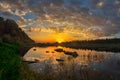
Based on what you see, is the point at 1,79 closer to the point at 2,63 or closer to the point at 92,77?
the point at 2,63

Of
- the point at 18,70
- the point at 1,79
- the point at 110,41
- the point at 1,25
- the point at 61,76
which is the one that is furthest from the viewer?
the point at 110,41

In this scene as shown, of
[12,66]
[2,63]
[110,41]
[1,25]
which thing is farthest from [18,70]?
[110,41]

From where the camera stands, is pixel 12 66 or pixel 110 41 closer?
pixel 12 66

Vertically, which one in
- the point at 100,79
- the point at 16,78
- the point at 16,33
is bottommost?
the point at 100,79

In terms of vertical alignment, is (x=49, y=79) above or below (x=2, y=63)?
below

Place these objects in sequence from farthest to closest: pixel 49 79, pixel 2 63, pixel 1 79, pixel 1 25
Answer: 1. pixel 1 25
2. pixel 49 79
3. pixel 2 63
4. pixel 1 79

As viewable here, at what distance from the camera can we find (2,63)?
1642 centimetres

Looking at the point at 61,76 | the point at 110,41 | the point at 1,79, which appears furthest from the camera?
the point at 110,41

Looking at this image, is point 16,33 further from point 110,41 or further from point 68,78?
point 68,78

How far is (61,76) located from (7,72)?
9.02m

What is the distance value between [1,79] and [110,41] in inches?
7481

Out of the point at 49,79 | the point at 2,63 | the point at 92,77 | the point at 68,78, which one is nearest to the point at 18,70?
the point at 2,63

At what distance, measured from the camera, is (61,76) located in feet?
72.3

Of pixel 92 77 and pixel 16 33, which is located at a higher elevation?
pixel 16 33
